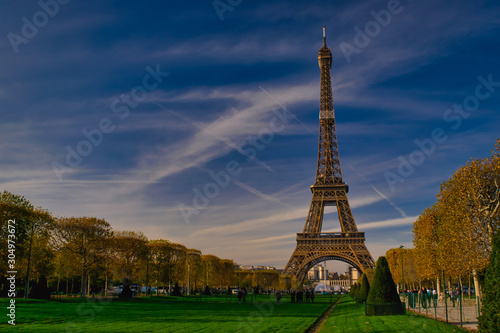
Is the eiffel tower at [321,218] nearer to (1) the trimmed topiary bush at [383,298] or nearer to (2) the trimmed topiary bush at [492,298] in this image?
(1) the trimmed topiary bush at [383,298]

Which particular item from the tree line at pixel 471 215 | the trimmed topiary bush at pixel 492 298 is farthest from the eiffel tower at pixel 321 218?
the trimmed topiary bush at pixel 492 298

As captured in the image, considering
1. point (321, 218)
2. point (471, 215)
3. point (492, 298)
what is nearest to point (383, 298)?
point (471, 215)

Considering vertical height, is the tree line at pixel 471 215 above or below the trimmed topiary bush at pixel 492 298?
above

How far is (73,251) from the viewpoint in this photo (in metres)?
57.0

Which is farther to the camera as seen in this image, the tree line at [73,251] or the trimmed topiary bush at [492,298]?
the tree line at [73,251]

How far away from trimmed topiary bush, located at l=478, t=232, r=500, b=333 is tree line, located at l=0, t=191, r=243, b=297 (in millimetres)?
41886

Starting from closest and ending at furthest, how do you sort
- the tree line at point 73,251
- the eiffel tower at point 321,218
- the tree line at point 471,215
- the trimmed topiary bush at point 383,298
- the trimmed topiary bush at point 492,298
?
the trimmed topiary bush at point 492,298
the trimmed topiary bush at point 383,298
the tree line at point 471,215
the tree line at point 73,251
the eiffel tower at point 321,218

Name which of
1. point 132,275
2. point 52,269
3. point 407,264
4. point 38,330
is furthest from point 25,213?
point 407,264

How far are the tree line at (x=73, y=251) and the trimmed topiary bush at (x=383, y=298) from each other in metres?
33.1

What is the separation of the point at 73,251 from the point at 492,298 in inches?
2118

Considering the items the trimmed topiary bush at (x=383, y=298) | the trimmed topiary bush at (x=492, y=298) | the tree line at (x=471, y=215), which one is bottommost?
the trimmed topiary bush at (x=383, y=298)

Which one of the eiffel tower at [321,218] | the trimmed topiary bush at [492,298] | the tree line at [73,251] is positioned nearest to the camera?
the trimmed topiary bush at [492,298]

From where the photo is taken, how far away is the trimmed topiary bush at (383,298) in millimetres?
29000

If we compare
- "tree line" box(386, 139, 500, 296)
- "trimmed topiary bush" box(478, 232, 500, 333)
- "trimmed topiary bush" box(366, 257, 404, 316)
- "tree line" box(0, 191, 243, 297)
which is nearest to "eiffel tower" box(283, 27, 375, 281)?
"tree line" box(0, 191, 243, 297)
